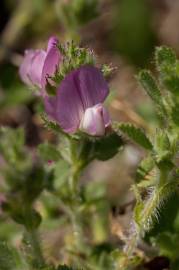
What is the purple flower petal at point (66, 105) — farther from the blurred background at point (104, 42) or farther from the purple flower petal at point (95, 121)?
the blurred background at point (104, 42)

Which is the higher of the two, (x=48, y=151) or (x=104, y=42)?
(x=48, y=151)

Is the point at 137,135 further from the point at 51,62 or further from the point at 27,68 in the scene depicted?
the point at 27,68

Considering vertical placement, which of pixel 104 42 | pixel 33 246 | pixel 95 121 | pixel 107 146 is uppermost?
pixel 95 121

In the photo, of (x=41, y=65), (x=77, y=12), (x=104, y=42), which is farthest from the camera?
(x=104, y=42)

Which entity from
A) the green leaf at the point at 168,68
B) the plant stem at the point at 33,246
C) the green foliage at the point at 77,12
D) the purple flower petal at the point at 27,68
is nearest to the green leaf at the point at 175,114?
the green leaf at the point at 168,68

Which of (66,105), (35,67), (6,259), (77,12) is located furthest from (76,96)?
(77,12)

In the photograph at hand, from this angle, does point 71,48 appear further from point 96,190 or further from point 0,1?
point 0,1
